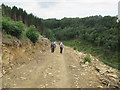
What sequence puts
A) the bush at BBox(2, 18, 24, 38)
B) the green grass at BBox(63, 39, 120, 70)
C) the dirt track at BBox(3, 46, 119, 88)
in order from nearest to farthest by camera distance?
the dirt track at BBox(3, 46, 119, 88) → the bush at BBox(2, 18, 24, 38) → the green grass at BBox(63, 39, 120, 70)

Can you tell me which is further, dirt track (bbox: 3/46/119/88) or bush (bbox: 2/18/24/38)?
bush (bbox: 2/18/24/38)

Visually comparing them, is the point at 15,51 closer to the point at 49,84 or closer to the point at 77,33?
the point at 49,84

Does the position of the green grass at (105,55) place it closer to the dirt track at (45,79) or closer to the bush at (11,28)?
the bush at (11,28)

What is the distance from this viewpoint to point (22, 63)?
1320 centimetres

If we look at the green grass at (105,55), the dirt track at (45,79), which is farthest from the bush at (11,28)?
the green grass at (105,55)

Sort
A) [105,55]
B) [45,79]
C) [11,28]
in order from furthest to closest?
[105,55] < [11,28] < [45,79]

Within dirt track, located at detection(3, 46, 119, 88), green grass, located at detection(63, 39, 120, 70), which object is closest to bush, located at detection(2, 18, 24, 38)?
dirt track, located at detection(3, 46, 119, 88)

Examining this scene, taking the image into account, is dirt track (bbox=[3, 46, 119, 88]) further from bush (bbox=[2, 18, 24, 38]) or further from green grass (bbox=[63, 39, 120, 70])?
green grass (bbox=[63, 39, 120, 70])

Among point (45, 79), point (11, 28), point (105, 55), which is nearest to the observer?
point (45, 79)

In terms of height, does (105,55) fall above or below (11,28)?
below

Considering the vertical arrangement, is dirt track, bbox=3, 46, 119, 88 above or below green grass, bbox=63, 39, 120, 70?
above

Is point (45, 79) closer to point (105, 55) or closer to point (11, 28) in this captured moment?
point (11, 28)

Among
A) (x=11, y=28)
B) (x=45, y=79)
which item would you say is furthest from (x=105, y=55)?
(x=45, y=79)

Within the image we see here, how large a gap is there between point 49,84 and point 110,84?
3.32 meters
